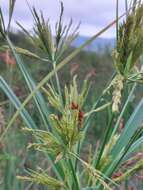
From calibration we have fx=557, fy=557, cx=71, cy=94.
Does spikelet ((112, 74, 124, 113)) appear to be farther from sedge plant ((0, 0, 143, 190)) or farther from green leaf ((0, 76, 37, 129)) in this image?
green leaf ((0, 76, 37, 129))

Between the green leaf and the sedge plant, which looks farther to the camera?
the green leaf

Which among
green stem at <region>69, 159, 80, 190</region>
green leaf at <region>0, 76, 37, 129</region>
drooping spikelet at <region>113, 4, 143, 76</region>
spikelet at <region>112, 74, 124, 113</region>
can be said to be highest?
drooping spikelet at <region>113, 4, 143, 76</region>

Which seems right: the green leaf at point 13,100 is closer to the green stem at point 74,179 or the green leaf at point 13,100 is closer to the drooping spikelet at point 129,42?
the green stem at point 74,179

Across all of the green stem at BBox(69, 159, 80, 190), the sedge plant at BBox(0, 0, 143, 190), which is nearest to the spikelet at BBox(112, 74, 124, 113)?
the sedge plant at BBox(0, 0, 143, 190)

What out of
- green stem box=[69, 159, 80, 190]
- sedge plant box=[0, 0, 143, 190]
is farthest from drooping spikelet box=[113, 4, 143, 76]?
green stem box=[69, 159, 80, 190]

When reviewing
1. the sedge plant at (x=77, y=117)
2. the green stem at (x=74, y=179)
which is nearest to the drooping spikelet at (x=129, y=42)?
the sedge plant at (x=77, y=117)

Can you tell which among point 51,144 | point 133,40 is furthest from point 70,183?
point 133,40

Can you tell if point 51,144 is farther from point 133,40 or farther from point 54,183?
point 133,40

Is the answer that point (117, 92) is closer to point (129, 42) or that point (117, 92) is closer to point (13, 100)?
point (129, 42)

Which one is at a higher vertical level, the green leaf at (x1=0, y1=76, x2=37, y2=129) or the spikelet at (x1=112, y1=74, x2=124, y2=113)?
the spikelet at (x1=112, y1=74, x2=124, y2=113)
